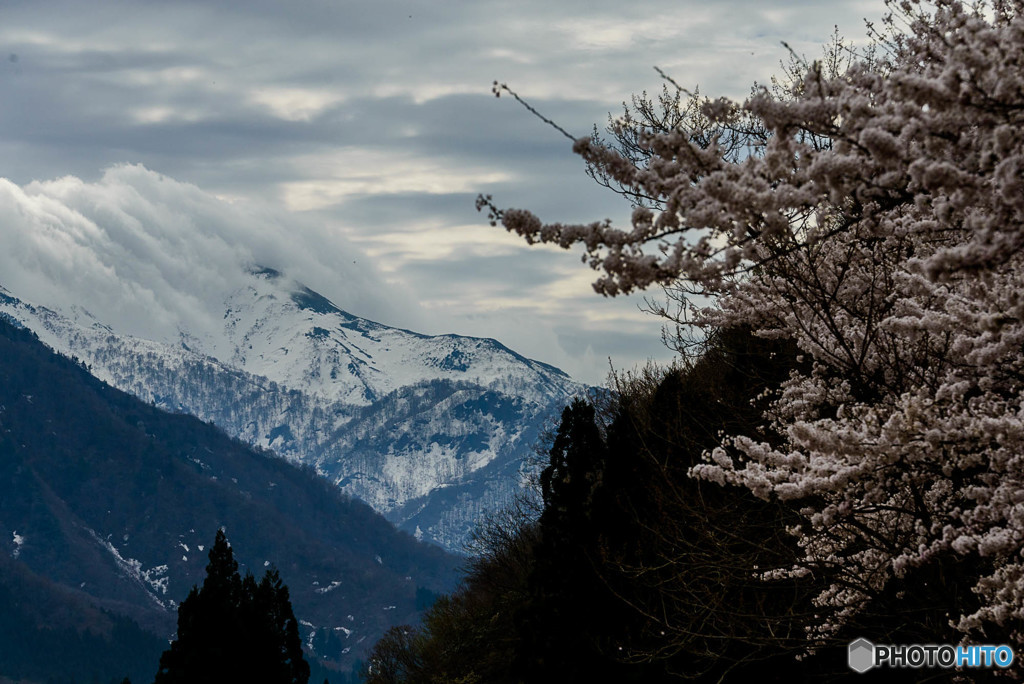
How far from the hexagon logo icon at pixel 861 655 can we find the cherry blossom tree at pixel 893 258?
33 centimetres

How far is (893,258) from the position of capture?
10.9 metres

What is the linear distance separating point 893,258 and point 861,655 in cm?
397

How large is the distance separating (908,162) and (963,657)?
5.19m

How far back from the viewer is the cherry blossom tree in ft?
15.8

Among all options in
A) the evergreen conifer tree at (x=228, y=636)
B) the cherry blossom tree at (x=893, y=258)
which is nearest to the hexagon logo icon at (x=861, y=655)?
the cherry blossom tree at (x=893, y=258)

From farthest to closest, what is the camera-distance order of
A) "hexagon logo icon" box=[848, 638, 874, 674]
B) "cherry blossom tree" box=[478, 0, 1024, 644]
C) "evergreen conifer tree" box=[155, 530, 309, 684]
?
"evergreen conifer tree" box=[155, 530, 309, 684] → "hexagon logo icon" box=[848, 638, 874, 674] → "cherry blossom tree" box=[478, 0, 1024, 644]

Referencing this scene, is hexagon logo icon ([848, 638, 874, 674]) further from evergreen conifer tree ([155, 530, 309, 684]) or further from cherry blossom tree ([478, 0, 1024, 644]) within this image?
evergreen conifer tree ([155, 530, 309, 684])

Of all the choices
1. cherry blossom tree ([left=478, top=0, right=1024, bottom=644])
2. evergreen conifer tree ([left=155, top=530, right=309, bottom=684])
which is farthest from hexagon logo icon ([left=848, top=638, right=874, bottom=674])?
evergreen conifer tree ([left=155, top=530, right=309, bottom=684])

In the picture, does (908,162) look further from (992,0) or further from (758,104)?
(992,0)

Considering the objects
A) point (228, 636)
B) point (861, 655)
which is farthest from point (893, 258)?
point (228, 636)

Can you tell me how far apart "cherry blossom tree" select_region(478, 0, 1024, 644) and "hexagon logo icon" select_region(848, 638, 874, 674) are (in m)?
0.33

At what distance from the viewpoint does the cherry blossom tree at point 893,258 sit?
15.8ft

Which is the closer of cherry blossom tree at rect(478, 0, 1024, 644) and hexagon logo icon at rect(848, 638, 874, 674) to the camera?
cherry blossom tree at rect(478, 0, 1024, 644)

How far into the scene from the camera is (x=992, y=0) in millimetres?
11266
